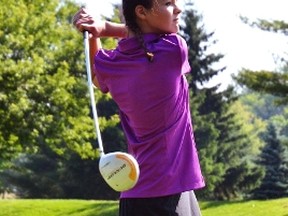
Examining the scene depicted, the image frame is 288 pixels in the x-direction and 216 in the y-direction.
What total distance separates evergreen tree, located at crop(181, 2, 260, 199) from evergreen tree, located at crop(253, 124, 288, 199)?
355 cm

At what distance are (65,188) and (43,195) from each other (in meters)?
2.51

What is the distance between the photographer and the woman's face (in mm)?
2445

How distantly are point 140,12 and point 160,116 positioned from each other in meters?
0.39

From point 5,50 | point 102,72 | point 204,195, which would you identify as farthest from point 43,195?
point 102,72

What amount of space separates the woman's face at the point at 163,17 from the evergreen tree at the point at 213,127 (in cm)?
3088

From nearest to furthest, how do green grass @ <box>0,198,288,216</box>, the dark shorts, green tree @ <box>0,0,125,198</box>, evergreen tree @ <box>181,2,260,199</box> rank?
the dark shorts < green grass @ <box>0,198,288,216</box> < green tree @ <box>0,0,125,198</box> < evergreen tree @ <box>181,2,260,199</box>

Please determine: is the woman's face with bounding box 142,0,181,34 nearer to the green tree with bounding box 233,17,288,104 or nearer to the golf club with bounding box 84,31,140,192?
the golf club with bounding box 84,31,140,192

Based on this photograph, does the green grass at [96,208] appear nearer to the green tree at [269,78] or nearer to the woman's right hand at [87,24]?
the green tree at [269,78]

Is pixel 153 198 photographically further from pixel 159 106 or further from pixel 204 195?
pixel 204 195

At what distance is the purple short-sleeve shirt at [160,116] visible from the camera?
241cm

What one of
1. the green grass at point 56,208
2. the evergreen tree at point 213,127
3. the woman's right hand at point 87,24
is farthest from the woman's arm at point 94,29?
the evergreen tree at point 213,127

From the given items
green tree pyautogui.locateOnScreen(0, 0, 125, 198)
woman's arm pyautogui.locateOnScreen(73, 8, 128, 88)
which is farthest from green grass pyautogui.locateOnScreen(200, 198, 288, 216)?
woman's arm pyautogui.locateOnScreen(73, 8, 128, 88)

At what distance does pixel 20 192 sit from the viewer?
4147 cm

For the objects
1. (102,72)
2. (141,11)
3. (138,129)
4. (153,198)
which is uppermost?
(141,11)
